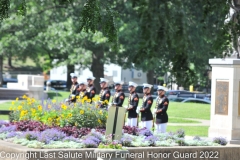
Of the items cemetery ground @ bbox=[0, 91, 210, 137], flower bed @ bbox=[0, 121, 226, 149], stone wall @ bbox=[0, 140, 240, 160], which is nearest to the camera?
stone wall @ bbox=[0, 140, 240, 160]

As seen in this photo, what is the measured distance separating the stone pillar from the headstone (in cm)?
472

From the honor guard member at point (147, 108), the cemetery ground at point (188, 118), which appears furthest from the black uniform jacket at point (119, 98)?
the cemetery ground at point (188, 118)

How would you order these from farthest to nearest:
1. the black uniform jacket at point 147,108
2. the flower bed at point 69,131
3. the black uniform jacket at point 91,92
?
the black uniform jacket at point 91,92 < the black uniform jacket at point 147,108 < the flower bed at point 69,131

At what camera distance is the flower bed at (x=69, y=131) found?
476 inches

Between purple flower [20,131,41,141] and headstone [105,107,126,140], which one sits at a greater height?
headstone [105,107,126,140]

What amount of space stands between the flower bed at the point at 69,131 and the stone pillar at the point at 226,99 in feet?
5.80

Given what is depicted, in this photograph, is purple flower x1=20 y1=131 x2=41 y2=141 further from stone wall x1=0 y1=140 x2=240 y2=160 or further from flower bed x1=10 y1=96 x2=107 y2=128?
flower bed x1=10 y1=96 x2=107 y2=128

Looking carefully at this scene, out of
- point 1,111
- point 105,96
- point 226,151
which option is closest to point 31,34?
point 1,111

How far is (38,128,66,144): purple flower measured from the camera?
471 inches

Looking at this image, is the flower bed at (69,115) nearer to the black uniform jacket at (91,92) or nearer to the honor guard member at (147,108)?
the honor guard member at (147,108)

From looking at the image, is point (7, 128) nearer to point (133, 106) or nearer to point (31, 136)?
point (31, 136)

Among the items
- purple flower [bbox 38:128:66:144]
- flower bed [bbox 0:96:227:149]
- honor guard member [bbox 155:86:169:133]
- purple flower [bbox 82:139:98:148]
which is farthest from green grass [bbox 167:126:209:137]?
purple flower [bbox 82:139:98:148]

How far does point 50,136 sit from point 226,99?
5.15 meters

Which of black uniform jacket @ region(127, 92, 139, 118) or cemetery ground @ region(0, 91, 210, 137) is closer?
black uniform jacket @ region(127, 92, 139, 118)
